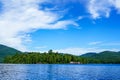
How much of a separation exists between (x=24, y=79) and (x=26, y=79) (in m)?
0.53

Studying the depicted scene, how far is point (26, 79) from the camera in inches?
2721

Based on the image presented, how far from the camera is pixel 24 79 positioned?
69.1 meters

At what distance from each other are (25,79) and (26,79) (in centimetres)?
27

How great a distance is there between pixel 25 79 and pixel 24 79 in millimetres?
266

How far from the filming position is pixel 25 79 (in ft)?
227
